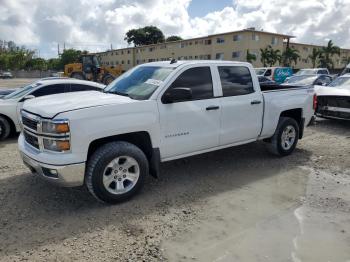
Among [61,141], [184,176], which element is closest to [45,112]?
[61,141]

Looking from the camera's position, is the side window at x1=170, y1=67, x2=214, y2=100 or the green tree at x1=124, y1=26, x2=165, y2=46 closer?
the side window at x1=170, y1=67, x2=214, y2=100

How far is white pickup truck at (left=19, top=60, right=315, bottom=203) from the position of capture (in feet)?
13.4

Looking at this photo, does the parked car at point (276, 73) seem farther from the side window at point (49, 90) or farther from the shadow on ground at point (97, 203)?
the shadow on ground at point (97, 203)

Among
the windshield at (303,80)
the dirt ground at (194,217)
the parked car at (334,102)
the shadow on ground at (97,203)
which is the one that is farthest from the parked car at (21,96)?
the windshield at (303,80)

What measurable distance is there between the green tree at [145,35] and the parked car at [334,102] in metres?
79.0

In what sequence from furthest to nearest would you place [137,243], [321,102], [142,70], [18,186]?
[321,102] < [142,70] < [18,186] < [137,243]

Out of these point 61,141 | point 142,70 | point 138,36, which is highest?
point 138,36

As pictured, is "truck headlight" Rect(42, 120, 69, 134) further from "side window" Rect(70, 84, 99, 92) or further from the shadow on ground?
"side window" Rect(70, 84, 99, 92)

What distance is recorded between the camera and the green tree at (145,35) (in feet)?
280

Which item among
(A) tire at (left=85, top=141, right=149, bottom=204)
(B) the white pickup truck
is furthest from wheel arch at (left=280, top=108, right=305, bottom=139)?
(A) tire at (left=85, top=141, right=149, bottom=204)

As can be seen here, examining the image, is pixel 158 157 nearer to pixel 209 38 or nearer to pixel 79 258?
pixel 79 258

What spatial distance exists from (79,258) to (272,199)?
107 inches

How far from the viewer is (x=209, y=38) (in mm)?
52938

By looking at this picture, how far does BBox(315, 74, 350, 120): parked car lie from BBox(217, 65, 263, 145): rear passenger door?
4.59 meters
